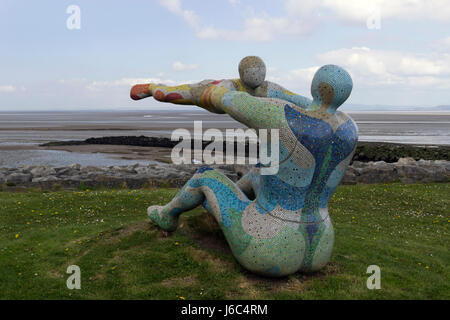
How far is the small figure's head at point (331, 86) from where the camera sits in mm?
4367

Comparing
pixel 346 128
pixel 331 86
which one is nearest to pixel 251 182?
pixel 346 128

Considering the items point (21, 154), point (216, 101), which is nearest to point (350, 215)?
point (216, 101)

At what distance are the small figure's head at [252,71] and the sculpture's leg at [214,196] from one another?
124 cm

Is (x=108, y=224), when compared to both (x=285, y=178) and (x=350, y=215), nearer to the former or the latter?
(x=285, y=178)

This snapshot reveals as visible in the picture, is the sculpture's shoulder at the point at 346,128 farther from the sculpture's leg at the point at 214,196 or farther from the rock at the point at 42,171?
the rock at the point at 42,171

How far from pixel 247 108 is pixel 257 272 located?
6.70 feet

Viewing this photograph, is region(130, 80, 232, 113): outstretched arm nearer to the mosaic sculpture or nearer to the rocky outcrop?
the mosaic sculpture

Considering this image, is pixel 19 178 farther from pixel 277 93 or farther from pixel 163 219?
pixel 277 93

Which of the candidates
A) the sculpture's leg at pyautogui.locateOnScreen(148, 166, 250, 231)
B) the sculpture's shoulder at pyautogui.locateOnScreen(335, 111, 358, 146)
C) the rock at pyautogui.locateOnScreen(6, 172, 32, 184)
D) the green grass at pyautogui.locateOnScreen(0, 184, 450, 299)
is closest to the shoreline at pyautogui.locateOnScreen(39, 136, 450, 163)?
the rock at pyautogui.locateOnScreen(6, 172, 32, 184)

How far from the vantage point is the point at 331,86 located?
4371mm

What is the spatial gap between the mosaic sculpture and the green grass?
0.45 metres

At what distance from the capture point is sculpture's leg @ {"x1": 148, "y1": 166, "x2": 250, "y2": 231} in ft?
16.4

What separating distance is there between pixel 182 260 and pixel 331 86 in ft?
10.4

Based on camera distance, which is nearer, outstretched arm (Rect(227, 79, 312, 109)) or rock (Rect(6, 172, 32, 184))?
outstretched arm (Rect(227, 79, 312, 109))
